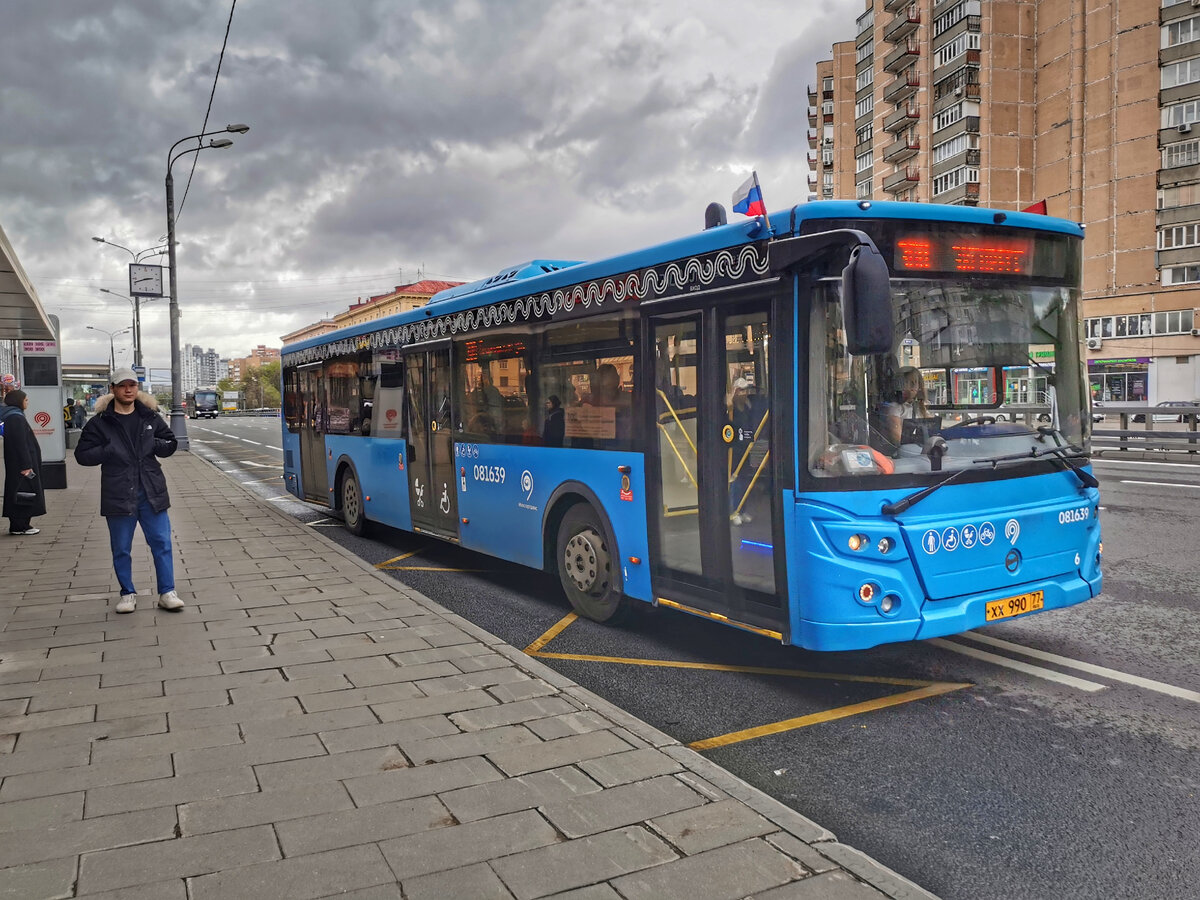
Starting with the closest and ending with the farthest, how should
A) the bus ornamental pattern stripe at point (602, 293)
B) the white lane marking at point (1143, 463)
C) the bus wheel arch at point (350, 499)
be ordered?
1. the bus ornamental pattern stripe at point (602, 293)
2. the bus wheel arch at point (350, 499)
3. the white lane marking at point (1143, 463)

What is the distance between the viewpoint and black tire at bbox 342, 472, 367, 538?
11.7 meters

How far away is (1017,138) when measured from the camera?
190 ft

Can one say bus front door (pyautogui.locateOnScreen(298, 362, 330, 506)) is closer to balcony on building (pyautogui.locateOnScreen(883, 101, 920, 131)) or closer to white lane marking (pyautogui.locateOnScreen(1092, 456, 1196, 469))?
white lane marking (pyautogui.locateOnScreen(1092, 456, 1196, 469))

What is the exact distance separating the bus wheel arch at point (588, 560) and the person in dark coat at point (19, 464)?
743 cm

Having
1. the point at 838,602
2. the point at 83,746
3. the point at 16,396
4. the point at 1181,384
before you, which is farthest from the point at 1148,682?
the point at 1181,384

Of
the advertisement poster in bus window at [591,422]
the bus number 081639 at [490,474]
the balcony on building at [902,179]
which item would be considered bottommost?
the bus number 081639 at [490,474]

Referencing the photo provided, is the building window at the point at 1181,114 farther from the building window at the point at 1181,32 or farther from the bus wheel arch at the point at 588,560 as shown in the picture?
the bus wheel arch at the point at 588,560

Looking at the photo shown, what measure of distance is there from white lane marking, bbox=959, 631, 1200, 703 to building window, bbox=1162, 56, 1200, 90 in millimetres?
54606

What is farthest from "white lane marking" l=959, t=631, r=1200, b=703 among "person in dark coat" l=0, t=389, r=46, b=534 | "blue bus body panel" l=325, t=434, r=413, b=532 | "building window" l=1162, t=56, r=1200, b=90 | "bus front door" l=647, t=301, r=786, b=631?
"building window" l=1162, t=56, r=1200, b=90

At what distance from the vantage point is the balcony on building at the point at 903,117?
6369cm

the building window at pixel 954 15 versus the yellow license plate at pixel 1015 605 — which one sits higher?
the building window at pixel 954 15

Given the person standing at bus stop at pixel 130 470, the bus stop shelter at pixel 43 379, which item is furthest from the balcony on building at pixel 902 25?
the person standing at bus stop at pixel 130 470

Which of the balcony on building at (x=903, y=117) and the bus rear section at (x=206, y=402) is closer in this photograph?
the balcony on building at (x=903, y=117)

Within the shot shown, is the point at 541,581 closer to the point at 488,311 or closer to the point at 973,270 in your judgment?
the point at 488,311
